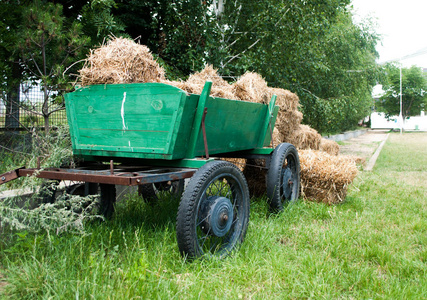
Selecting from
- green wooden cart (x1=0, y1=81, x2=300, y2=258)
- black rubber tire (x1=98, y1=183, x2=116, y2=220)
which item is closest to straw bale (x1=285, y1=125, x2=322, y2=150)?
green wooden cart (x1=0, y1=81, x2=300, y2=258)

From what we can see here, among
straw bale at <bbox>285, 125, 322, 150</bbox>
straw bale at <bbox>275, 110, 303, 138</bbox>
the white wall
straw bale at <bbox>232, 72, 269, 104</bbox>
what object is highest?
the white wall

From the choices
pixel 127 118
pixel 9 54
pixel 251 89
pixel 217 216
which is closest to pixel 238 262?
pixel 217 216

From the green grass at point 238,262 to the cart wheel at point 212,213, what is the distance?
159 millimetres

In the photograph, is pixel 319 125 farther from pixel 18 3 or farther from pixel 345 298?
pixel 345 298

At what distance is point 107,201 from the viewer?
14.4 feet

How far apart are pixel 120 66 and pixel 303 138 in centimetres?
598

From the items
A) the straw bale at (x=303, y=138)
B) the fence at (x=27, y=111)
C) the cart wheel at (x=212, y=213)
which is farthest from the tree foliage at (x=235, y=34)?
the cart wheel at (x=212, y=213)

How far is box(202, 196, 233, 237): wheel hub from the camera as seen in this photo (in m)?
3.15

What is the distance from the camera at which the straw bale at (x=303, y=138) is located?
8.51 m

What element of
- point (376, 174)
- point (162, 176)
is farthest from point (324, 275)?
point (376, 174)

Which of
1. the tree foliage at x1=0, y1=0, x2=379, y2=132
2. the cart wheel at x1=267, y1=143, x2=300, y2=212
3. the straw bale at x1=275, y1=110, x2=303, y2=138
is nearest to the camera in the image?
the cart wheel at x1=267, y1=143, x2=300, y2=212

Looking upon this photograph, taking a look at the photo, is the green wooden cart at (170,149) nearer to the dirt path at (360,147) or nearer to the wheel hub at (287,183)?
the wheel hub at (287,183)

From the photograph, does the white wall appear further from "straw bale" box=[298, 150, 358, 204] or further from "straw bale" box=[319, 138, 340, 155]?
"straw bale" box=[298, 150, 358, 204]

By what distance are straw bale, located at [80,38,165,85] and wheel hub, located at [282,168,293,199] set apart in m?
2.07
